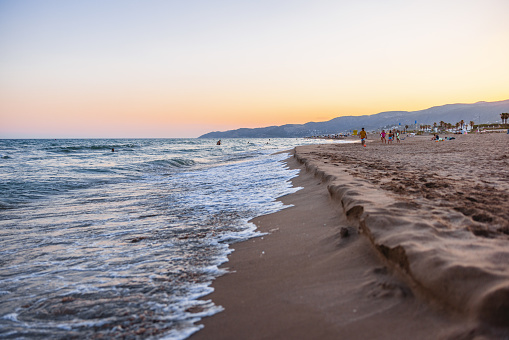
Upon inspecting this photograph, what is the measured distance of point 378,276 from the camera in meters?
2.16

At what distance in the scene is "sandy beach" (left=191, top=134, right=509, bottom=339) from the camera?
5.35 ft

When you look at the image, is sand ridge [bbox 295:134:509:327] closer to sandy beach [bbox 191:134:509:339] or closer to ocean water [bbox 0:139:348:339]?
sandy beach [bbox 191:134:509:339]

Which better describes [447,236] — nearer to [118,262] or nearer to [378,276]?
[378,276]

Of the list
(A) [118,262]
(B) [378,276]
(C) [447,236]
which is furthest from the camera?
(A) [118,262]

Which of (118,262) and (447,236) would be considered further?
(118,262)

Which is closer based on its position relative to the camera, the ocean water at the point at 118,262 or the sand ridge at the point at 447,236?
the sand ridge at the point at 447,236

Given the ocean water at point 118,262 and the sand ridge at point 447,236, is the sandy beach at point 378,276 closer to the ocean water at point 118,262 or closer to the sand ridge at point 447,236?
the sand ridge at point 447,236

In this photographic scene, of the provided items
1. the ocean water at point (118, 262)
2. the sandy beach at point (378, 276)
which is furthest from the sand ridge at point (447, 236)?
the ocean water at point (118, 262)

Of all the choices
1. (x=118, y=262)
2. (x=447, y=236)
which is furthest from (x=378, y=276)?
(x=118, y=262)

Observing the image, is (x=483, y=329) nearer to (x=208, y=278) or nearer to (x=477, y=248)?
(x=477, y=248)

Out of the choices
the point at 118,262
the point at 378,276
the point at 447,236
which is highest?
the point at 447,236

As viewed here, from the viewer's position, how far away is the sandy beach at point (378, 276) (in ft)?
5.35

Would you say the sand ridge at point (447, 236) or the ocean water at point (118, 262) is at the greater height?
the sand ridge at point (447, 236)

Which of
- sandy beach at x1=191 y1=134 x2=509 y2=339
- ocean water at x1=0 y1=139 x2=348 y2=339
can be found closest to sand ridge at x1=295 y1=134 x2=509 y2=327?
sandy beach at x1=191 y1=134 x2=509 y2=339
